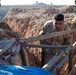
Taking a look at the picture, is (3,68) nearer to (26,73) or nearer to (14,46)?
(26,73)

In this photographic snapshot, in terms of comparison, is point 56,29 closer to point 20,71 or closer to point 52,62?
point 52,62

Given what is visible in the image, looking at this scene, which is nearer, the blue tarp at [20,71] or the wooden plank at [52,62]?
the blue tarp at [20,71]

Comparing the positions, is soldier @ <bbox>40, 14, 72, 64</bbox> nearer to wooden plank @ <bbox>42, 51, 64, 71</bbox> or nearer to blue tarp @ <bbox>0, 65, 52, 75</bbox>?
wooden plank @ <bbox>42, 51, 64, 71</bbox>

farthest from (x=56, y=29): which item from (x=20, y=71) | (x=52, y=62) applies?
(x=20, y=71)

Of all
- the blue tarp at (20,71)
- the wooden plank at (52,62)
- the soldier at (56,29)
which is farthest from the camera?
the soldier at (56,29)

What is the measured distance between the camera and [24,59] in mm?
4621

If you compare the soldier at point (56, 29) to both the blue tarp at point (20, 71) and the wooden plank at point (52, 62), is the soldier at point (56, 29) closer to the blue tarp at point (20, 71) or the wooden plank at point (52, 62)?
the wooden plank at point (52, 62)

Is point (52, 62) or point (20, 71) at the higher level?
point (20, 71)

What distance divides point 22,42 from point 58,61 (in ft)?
2.91

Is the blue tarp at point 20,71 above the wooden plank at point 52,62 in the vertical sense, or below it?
above

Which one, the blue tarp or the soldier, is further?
the soldier

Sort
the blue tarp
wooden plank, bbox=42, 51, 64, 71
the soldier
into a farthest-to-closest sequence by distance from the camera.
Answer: the soldier
wooden plank, bbox=42, 51, 64, 71
the blue tarp

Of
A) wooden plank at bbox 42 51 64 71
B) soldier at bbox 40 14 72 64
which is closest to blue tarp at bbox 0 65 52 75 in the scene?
wooden plank at bbox 42 51 64 71

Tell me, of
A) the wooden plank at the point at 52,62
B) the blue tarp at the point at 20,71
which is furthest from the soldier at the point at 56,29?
the blue tarp at the point at 20,71
